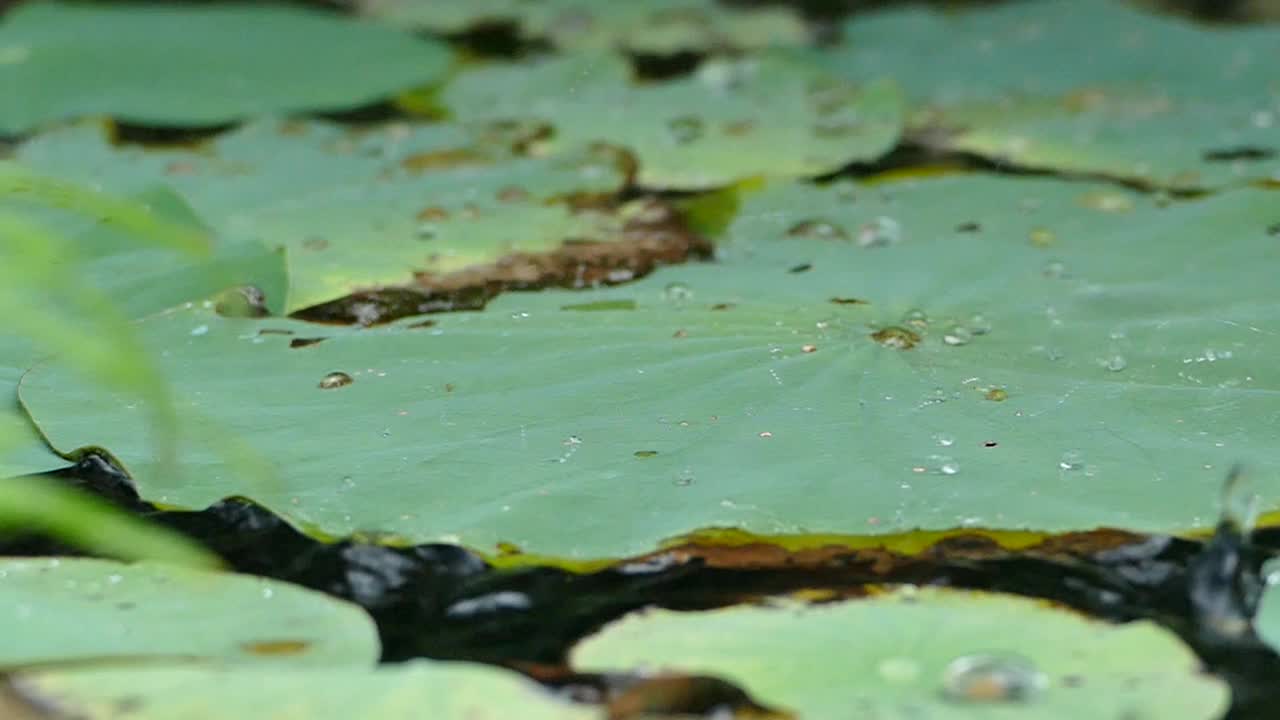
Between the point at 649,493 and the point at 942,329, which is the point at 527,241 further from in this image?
the point at 649,493

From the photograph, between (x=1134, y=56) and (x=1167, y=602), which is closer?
(x=1167, y=602)

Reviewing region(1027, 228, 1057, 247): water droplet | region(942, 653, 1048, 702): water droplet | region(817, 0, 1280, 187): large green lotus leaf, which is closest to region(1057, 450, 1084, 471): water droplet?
region(942, 653, 1048, 702): water droplet

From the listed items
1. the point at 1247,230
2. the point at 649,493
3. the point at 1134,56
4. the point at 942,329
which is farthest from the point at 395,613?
the point at 1134,56

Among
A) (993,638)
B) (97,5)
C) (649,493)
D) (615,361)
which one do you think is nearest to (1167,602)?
(993,638)

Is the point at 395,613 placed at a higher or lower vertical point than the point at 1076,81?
lower

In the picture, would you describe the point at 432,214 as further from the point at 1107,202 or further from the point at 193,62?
the point at 193,62

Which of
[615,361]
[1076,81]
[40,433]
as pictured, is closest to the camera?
[40,433]

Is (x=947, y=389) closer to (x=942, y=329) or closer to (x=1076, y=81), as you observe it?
(x=942, y=329)

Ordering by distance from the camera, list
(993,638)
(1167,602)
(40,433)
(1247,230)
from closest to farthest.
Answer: (993,638) → (1167,602) → (40,433) → (1247,230)
